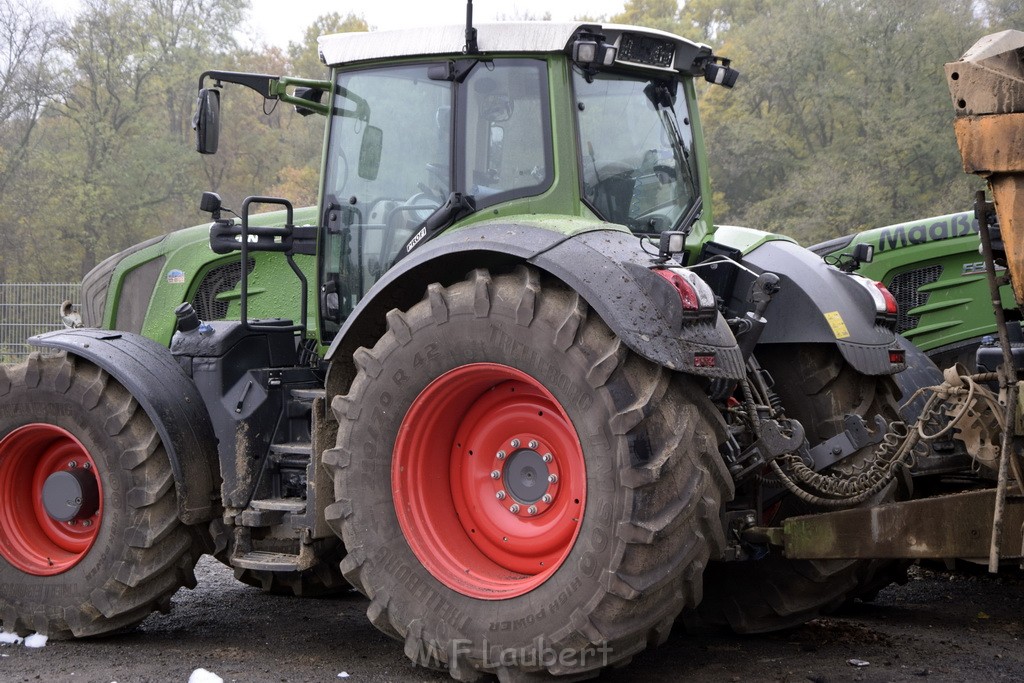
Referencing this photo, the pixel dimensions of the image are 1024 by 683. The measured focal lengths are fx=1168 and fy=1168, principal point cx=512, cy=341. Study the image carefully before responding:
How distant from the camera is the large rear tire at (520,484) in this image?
3992 millimetres

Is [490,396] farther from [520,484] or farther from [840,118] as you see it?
[840,118]

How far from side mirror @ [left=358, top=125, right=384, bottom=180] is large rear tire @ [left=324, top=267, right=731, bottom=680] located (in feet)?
3.73

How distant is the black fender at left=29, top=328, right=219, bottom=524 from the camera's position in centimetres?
525

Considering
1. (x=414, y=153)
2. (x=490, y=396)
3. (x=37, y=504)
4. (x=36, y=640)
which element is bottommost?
(x=36, y=640)

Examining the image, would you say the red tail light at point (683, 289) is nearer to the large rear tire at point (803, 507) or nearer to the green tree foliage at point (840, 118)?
the large rear tire at point (803, 507)

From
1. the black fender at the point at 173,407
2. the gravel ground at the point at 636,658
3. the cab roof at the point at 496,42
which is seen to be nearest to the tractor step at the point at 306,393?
the black fender at the point at 173,407

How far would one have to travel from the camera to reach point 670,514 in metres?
3.96

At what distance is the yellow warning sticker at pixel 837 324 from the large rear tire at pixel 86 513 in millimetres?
3006

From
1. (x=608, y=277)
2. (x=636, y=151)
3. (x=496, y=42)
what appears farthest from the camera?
(x=636, y=151)

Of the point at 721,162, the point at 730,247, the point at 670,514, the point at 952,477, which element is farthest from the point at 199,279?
the point at 721,162


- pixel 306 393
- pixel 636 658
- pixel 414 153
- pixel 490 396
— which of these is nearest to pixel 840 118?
pixel 414 153

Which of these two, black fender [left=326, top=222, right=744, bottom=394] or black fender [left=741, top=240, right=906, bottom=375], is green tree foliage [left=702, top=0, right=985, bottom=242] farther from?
black fender [left=326, top=222, right=744, bottom=394]

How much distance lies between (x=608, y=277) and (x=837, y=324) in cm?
138

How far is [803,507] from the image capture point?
499cm
